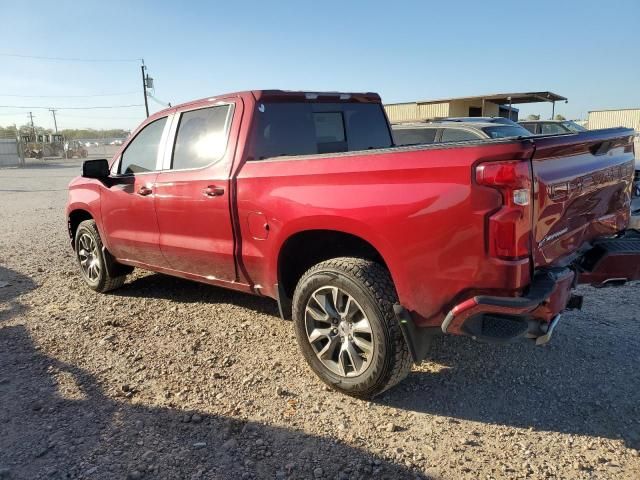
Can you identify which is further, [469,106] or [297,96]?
[469,106]

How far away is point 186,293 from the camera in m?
5.48

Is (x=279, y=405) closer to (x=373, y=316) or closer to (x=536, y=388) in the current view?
(x=373, y=316)

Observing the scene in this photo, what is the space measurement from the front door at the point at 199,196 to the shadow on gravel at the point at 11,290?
1.83 metres

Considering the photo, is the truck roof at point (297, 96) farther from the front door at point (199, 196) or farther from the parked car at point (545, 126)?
the parked car at point (545, 126)

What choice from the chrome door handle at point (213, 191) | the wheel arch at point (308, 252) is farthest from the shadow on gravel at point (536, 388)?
the chrome door handle at point (213, 191)

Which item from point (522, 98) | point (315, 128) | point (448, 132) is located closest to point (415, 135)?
point (448, 132)

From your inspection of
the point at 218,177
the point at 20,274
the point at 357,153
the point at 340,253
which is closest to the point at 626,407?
the point at 340,253

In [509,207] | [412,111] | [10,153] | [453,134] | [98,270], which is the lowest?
[98,270]

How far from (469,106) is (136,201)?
29173 mm

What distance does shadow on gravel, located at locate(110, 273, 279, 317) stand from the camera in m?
4.99

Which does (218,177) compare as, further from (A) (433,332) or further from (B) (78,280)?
(B) (78,280)

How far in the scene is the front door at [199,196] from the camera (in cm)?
381

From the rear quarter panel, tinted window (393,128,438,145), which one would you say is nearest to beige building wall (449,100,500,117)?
tinted window (393,128,438,145)

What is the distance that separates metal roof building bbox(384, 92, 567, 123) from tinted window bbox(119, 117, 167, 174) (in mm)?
22227
